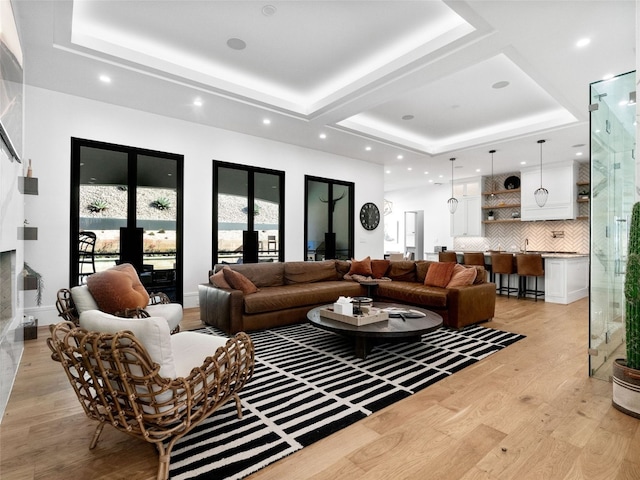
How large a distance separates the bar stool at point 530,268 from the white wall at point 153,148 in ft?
11.3

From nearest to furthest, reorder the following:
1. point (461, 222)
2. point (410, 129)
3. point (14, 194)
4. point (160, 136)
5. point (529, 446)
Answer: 1. point (529, 446)
2. point (14, 194)
3. point (160, 136)
4. point (410, 129)
5. point (461, 222)

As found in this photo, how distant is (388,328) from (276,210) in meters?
4.17

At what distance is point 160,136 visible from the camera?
17.3ft

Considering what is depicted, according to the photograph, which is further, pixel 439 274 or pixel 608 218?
pixel 439 274

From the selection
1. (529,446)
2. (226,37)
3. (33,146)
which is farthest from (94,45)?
(529,446)

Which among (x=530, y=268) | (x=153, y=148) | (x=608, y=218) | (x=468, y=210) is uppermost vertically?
(x=153, y=148)

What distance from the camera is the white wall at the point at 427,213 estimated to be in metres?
10.8

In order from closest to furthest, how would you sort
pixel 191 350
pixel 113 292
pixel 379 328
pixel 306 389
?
pixel 191 350, pixel 306 389, pixel 113 292, pixel 379 328

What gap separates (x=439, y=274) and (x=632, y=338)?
8.29 feet

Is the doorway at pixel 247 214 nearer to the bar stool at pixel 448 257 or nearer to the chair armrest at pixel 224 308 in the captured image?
the chair armrest at pixel 224 308

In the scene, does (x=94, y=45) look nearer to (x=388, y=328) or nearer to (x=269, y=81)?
(x=269, y=81)

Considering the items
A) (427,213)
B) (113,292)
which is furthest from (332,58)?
(427,213)

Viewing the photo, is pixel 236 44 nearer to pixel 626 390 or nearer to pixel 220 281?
pixel 220 281

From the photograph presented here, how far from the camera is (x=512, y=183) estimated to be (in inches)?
360
